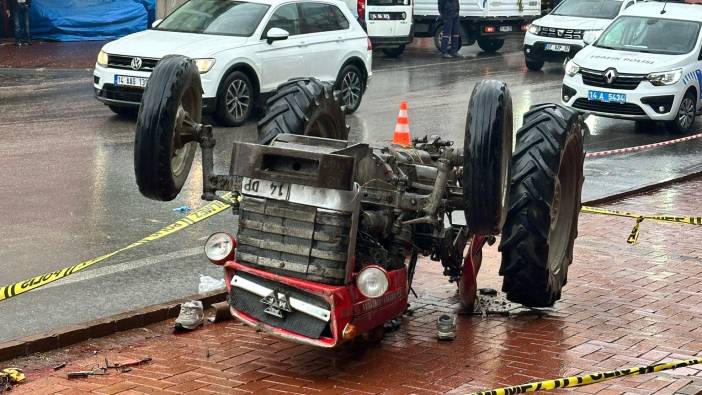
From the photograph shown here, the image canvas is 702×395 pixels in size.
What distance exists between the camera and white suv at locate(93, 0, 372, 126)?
17188 millimetres

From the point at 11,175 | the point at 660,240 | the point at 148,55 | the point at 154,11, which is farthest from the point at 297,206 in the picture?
the point at 154,11

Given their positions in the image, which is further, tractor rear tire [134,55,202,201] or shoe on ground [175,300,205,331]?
shoe on ground [175,300,205,331]

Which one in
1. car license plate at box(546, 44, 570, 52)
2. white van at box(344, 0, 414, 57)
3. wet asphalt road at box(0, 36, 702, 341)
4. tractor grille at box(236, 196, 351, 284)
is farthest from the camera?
white van at box(344, 0, 414, 57)

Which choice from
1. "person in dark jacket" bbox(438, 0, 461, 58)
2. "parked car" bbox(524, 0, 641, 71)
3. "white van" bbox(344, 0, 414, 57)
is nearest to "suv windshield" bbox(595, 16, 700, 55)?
"parked car" bbox(524, 0, 641, 71)

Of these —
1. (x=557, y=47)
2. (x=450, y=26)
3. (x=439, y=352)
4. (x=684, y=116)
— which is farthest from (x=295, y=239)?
(x=450, y=26)

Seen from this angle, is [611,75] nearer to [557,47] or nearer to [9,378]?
[557,47]

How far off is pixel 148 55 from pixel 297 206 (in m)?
10.3

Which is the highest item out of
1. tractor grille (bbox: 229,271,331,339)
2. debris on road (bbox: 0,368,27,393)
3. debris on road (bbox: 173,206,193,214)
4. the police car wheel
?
tractor grille (bbox: 229,271,331,339)

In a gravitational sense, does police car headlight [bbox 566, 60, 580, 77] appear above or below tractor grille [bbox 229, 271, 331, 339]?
below

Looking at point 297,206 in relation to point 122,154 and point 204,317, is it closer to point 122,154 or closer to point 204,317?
point 204,317

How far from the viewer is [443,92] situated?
22.4 metres

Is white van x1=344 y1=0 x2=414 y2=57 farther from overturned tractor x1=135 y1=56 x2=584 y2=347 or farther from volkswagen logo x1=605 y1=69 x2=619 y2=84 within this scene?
overturned tractor x1=135 y1=56 x2=584 y2=347

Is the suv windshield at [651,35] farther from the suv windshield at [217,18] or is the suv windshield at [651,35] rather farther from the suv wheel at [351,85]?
the suv windshield at [217,18]

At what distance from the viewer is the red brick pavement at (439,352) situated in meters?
7.16
